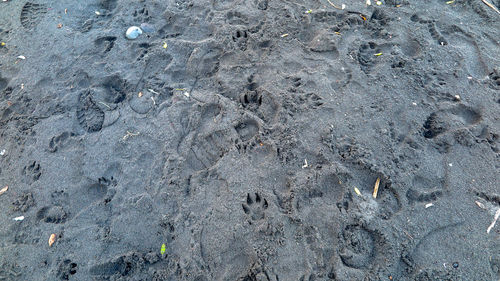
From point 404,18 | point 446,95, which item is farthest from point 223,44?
point 446,95

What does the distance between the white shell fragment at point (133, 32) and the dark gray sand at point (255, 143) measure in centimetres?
5

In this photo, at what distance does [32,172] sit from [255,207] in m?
1.86

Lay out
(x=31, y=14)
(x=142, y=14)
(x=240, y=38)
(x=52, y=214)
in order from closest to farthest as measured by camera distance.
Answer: (x=52, y=214)
(x=240, y=38)
(x=142, y=14)
(x=31, y=14)

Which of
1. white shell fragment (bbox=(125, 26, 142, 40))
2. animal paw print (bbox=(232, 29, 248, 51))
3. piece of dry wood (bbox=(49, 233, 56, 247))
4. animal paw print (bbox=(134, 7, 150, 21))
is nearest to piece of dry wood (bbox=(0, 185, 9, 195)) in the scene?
piece of dry wood (bbox=(49, 233, 56, 247))

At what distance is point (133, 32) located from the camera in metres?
3.37

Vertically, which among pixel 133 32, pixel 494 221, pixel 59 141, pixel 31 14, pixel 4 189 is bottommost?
pixel 4 189

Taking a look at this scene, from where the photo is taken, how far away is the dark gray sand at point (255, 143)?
2205 millimetres

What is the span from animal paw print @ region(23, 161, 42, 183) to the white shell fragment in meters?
1.53

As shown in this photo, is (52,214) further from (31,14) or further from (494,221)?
(494,221)

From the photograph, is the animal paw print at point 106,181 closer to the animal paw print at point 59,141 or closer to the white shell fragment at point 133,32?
the animal paw print at point 59,141

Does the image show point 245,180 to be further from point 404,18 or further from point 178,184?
point 404,18

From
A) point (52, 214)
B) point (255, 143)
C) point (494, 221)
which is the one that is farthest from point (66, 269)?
point (494, 221)

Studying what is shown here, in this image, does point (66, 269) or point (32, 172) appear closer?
point (66, 269)

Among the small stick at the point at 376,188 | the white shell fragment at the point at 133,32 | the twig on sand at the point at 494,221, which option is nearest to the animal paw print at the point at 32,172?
the white shell fragment at the point at 133,32
